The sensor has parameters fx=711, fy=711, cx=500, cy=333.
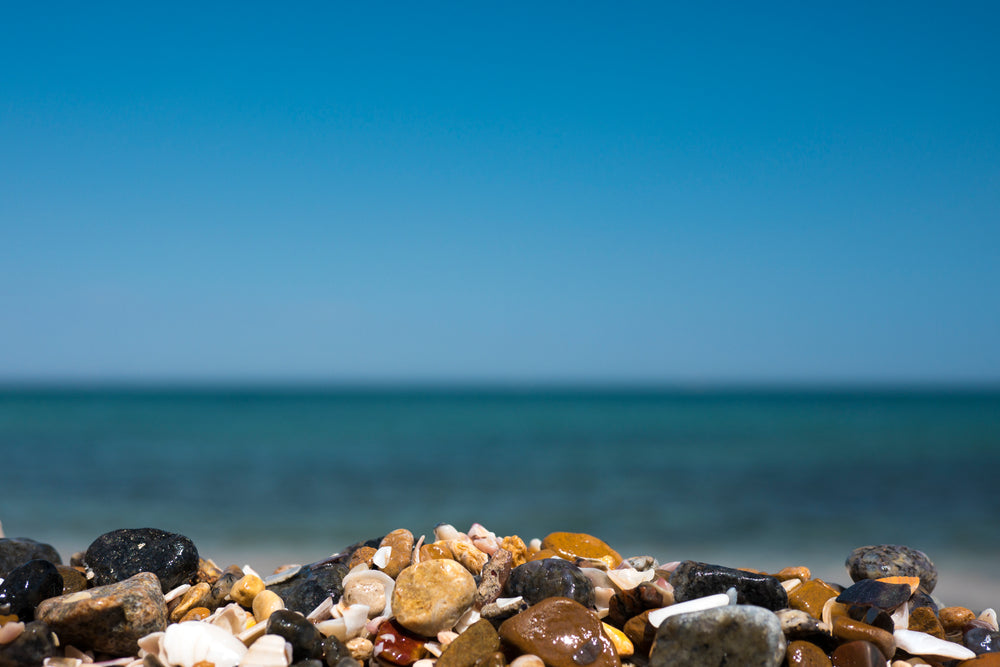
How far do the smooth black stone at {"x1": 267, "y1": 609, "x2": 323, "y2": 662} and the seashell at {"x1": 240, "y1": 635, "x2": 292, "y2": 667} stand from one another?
0.09 feet

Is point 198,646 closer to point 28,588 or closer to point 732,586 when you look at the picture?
point 28,588

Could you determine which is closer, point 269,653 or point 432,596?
point 269,653

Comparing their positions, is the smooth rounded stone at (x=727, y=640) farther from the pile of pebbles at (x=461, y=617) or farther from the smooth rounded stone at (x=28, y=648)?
the smooth rounded stone at (x=28, y=648)

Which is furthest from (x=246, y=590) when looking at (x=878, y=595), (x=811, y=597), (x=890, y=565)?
(x=890, y=565)

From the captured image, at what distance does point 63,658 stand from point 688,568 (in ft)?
7.42

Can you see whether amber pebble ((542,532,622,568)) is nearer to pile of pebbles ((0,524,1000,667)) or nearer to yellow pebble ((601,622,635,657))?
pile of pebbles ((0,524,1000,667))

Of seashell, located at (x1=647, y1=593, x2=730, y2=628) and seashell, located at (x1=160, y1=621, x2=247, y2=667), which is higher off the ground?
seashell, located at (x1=647, y1=593, x2=730, y2=628)

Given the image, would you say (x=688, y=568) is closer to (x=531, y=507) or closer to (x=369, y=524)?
(x=369, y=524)

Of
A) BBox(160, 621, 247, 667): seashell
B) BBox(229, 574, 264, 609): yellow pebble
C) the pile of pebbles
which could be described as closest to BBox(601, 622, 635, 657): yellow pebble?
the pile of pebbles

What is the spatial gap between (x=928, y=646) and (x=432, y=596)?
1.79m

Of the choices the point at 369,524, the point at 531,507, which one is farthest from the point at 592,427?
the point at 369,524

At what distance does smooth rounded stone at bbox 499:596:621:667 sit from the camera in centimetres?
241

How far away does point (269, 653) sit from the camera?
2293mm

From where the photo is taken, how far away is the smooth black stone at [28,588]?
2609 mm
